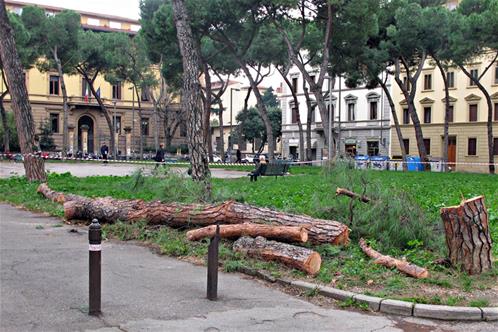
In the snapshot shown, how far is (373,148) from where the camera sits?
2272 inches

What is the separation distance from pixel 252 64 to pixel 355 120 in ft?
65.0

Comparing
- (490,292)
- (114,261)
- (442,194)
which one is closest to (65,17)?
(442,194)

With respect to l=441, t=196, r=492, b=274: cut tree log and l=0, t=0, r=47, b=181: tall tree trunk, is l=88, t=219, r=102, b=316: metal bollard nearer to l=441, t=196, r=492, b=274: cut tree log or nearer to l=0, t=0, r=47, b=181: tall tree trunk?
l=441, t=196, r=492, b=274: cut tree log

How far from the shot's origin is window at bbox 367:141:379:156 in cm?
5716

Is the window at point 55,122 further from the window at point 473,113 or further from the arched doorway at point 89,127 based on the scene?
the window at point 473,113

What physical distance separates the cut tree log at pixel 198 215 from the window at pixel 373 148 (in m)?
48.7

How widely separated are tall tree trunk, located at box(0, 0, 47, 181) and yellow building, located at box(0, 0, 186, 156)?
42213mm

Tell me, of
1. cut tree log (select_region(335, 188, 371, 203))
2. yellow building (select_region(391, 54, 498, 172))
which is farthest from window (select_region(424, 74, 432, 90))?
cut tree log (select_region(335, 188, 371, 203))

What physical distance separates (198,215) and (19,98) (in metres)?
12.0

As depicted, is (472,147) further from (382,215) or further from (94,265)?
(94,265)

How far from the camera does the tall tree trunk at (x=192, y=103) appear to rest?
12.4m

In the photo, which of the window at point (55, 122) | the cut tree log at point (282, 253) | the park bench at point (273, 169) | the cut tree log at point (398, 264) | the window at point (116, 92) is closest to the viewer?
the cut tree log at point (398, 264)

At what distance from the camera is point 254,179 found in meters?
20.9

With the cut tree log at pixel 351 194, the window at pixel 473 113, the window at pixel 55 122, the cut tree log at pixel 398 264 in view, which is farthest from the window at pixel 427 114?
the cut tree log at pixel 398 264
